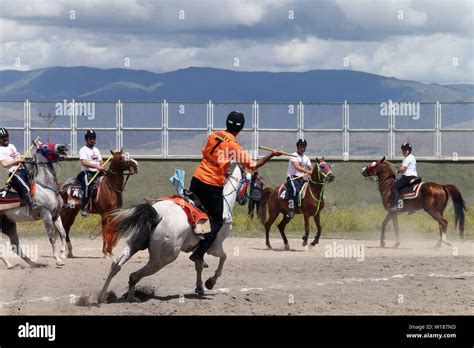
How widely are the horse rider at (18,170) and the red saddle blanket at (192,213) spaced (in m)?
5.72

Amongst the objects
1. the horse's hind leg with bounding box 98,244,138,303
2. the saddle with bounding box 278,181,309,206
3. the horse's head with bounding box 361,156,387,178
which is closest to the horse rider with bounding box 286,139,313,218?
the saddle with bounding box 278,181,309,206

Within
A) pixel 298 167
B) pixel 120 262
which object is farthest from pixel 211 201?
pixel 298 167

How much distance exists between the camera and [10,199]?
845 inches

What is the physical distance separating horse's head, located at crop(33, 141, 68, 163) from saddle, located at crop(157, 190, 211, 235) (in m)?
5.38

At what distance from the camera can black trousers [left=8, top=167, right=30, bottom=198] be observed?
2123 cm

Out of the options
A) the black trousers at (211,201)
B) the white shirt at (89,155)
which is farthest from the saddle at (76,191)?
the black trousers at (211,201)

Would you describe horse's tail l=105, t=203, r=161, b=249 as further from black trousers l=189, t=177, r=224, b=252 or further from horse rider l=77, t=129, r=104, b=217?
horse rider l=77, t=129, r=104, b=217

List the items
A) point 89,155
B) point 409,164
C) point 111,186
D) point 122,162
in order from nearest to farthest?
point 122,162 → point 111,186 → point 89,155 → point 409,164

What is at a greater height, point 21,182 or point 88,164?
point 88,164

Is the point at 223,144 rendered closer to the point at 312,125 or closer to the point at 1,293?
the point at 1,293

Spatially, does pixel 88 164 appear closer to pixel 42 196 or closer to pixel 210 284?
pixel 42 196

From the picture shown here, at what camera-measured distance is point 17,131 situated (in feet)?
127

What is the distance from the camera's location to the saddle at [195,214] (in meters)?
16.0

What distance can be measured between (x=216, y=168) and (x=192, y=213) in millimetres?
734
